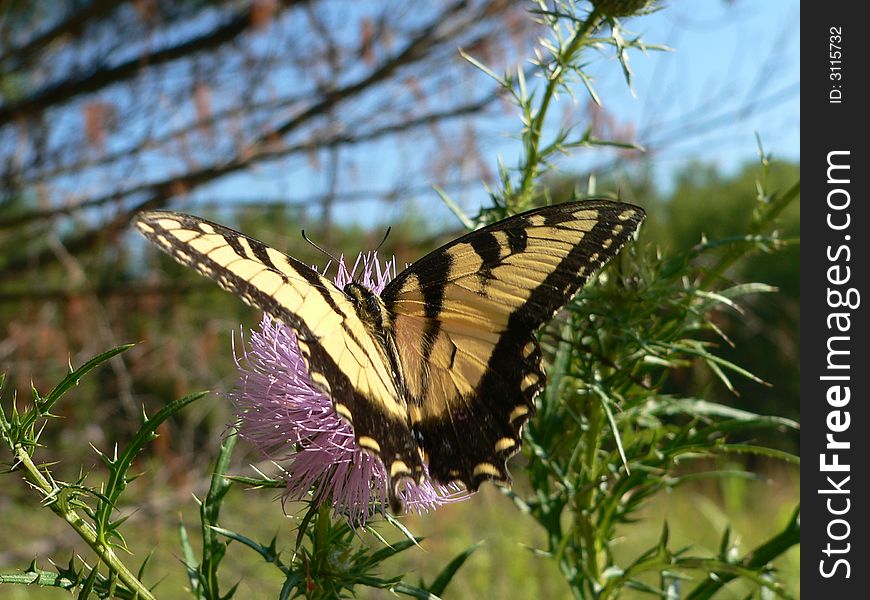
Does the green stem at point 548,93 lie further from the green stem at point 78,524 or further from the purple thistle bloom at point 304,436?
the green stem at point 78,524

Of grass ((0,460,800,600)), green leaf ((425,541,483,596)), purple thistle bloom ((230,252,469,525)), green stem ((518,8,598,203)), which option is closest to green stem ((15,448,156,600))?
purple thistle bloom ((230,252,469,525))

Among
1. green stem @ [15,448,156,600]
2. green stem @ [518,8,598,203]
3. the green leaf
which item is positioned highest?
green stem @ [518,8,598,203]

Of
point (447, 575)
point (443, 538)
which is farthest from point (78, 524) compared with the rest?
point (443, 538)

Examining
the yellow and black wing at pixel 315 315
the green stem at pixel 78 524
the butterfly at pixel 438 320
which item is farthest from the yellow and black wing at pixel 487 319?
the green stem at pixel 78 524

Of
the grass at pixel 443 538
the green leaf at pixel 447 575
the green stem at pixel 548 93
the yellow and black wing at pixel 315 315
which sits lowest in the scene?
the grass at pixel 443 538

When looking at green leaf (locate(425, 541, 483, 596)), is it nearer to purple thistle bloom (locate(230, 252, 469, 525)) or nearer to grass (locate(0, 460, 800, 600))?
purple thistle bloom (locate(230, 252, 469, 525))

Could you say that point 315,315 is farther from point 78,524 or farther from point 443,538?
point 443,538

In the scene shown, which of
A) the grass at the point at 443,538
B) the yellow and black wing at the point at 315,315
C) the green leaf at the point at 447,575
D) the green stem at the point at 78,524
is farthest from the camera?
the grass at the point at 443,538

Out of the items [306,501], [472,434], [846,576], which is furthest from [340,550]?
[846,576]
